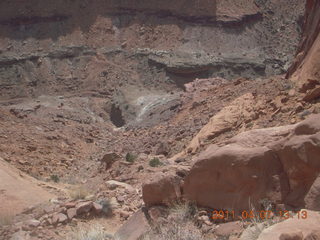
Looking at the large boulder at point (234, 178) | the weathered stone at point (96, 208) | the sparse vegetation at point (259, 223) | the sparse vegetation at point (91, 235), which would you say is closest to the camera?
the sparse vegetation at point (259, 223)

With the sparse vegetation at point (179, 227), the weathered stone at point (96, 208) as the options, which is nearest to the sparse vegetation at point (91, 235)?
the sparse vegetation at point (179, 227)

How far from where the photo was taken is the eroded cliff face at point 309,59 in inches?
434

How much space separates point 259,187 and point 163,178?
5.33 ft

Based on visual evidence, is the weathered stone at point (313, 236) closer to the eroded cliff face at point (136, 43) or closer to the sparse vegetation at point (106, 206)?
the sparse vegetation at point (106, 206)

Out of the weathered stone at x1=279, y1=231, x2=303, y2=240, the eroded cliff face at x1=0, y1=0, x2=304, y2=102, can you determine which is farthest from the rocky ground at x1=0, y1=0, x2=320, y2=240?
the eroded cliff face at x1=0, y1=0, x2=304, y2=102

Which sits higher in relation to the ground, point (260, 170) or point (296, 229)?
point (260, 170)

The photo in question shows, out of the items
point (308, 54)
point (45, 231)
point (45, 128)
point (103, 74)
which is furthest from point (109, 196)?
point (103, 74)

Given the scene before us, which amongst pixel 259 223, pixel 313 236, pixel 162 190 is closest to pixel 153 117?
pixel 162 190

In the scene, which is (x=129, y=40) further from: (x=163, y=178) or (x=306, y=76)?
(x=163, y=178)

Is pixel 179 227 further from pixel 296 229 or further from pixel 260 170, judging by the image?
pixel 296 229
